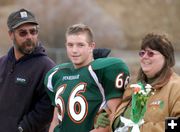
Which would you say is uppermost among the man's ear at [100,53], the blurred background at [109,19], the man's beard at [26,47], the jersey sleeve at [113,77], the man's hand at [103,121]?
the blurred background at [109,19]

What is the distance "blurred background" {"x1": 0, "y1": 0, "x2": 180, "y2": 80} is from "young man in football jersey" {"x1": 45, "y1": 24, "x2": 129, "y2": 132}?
2117 centimetres

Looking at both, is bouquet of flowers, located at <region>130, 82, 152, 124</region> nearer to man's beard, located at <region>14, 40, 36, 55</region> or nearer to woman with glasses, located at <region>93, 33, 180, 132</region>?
woman with glasses, located at <region>93, 33, 180, 132</region>

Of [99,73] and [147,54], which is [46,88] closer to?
[99,73]

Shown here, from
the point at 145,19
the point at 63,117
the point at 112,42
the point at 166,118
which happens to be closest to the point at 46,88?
the point at 63,117

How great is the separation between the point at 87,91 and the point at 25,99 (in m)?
1.04

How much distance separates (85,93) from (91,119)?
0.22 meters

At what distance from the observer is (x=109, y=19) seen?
38.8m

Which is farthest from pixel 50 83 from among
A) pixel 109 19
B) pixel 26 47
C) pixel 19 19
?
pixel 109 19

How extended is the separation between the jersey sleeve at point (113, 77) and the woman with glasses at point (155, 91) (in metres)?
0.20

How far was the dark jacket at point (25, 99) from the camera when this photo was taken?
691 cm

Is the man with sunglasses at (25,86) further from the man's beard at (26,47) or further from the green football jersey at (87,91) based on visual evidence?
the green football jersey at (87,91)

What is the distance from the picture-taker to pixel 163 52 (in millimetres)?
5512

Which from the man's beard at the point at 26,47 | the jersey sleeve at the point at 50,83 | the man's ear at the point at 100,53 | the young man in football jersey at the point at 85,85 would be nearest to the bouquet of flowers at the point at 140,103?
the young man in football jersey at the point at 85,85

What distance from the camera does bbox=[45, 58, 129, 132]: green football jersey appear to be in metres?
5.95
